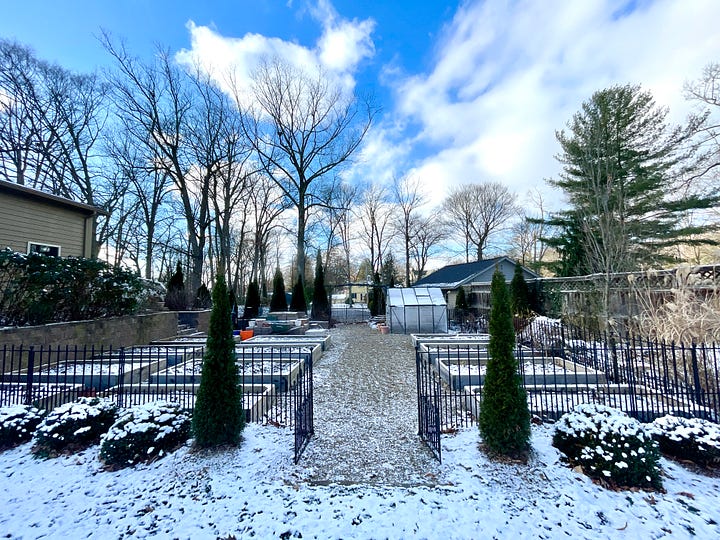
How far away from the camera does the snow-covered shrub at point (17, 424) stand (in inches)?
167

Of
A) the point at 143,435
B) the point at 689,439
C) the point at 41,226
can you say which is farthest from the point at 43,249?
the point at 689,439

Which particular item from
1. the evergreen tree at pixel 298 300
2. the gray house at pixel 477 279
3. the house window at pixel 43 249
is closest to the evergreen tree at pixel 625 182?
the gray house at pixel 477 279

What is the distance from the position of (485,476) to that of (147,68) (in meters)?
23.9

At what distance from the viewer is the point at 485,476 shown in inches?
137

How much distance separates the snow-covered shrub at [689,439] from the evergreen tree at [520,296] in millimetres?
10966

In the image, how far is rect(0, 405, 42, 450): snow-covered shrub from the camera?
4254 mm

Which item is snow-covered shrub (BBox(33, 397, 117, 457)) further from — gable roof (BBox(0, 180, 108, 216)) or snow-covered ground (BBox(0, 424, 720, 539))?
gable roof (BBox(0, 180, 108, 216))

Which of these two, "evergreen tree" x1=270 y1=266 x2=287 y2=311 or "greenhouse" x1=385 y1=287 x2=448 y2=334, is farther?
"evergreen tree" x1=270 y1=266 x2=287 y2=311

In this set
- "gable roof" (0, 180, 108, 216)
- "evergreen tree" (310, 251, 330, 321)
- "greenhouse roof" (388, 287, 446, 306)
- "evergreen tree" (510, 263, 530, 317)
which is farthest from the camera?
"evergreen tree" (310, 251, 330, 321)

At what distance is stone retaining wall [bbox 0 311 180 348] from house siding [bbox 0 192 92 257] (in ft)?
12.1

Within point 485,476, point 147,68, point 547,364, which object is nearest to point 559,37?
point 547,364

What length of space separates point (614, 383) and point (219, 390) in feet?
24.8

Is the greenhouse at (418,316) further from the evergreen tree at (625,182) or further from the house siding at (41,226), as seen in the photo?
the house siding at (41,226)

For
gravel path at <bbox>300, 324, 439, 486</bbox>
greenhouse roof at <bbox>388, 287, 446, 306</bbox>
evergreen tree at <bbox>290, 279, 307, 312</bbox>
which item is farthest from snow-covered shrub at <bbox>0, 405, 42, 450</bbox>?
evergreen tree at <bbox>290, 279, 307, 312</bbox>
